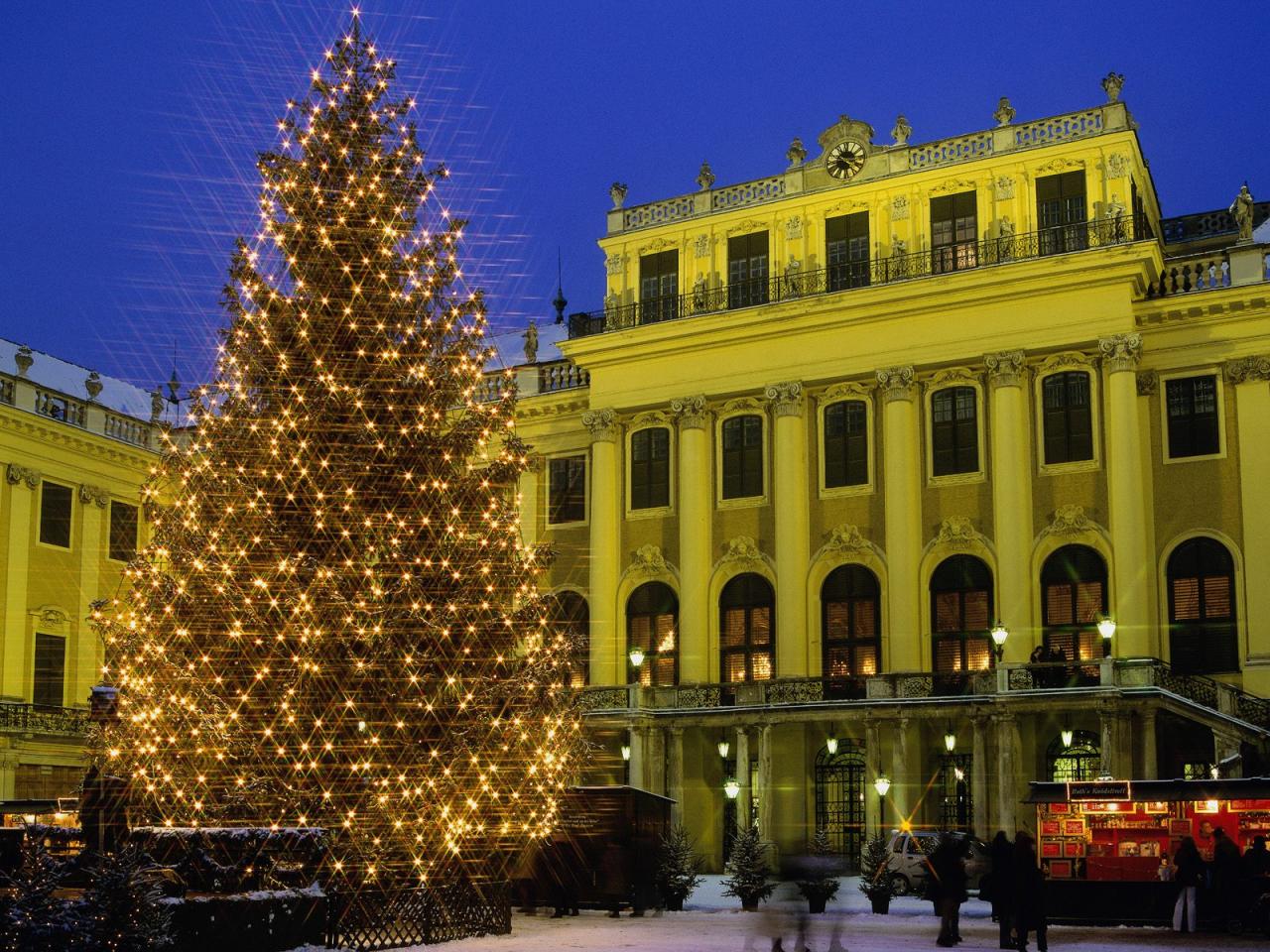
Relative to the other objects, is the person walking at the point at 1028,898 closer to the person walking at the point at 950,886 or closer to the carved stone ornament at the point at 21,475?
the person walking at the point at 950,886

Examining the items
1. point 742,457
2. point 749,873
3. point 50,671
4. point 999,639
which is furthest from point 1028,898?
point 50,671

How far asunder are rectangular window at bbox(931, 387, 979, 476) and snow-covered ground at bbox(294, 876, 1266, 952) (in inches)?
584

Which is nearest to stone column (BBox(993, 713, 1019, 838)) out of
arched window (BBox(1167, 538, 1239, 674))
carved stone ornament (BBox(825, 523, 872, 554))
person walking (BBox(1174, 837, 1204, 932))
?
arched window (BBox(1167, 538, 1239, 674))

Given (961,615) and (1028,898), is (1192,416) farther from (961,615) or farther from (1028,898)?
(1028,898)

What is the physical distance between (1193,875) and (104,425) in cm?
3357

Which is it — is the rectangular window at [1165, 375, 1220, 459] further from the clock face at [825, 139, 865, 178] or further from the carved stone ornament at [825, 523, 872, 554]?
the clock face at [825, 139, 865, 178]

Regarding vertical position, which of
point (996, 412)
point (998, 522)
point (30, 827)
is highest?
point (996, 412)

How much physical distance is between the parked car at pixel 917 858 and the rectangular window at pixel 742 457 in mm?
11593

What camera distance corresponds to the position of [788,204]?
44438 millimetres

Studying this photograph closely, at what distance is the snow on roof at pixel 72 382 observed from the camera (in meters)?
49.2

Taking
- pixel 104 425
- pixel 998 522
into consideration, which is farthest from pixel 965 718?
pixel 104 425

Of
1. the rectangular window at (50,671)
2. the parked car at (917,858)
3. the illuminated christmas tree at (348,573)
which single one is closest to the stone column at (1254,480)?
the parked car at (917,858)

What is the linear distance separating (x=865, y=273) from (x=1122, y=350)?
745 centimetres

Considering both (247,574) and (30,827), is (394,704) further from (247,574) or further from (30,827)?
(30,827)
